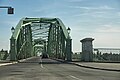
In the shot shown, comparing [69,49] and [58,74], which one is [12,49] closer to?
[69,49]

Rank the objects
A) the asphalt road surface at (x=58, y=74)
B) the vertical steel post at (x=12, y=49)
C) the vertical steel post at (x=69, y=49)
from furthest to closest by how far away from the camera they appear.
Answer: the vertical steel post at (x=69, y=49) < the vertical steel post at (x=12, y=49) < the asphalt road surface at (x=58, y=74)

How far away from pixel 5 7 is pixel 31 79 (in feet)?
43.1

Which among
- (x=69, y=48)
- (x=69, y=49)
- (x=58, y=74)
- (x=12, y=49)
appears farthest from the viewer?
(x=69, y=48)

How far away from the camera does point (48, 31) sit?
129000 mm

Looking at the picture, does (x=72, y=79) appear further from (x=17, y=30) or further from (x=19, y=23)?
(x=19, y=23)

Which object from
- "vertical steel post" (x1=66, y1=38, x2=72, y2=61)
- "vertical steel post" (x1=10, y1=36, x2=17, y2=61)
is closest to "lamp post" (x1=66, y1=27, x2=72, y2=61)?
"vertical steel post" (x1=66, y1=38, x2=72, y2=61)

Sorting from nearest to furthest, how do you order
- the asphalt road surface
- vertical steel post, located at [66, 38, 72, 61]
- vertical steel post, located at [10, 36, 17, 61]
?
the asphalt road surface → vertical steel post, located at [10, 36, 17, 61] → vertical steel post, located at [66, 38, 72, 61]

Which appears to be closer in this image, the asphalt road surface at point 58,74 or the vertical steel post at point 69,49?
the asphalt road surface at point 58,74

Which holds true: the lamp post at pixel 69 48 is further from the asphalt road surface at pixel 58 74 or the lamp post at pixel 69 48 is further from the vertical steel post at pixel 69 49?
the asphalt road surface at pixel 58 74

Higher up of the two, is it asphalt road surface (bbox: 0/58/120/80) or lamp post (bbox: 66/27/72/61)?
lamp post (bbox: 66/27/72/61)

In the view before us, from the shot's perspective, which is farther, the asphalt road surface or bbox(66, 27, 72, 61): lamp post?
bbox(66, 27, 72, 61): lamp post

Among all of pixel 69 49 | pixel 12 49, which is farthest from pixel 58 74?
pixel 69 49

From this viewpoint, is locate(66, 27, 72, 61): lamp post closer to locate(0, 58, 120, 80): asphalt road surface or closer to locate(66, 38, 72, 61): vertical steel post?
locate(66, 38, 72, 61): vertical steel post

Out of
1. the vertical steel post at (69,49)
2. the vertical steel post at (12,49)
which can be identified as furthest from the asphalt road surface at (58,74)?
the vertical steel post at (69,49)
